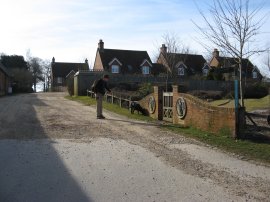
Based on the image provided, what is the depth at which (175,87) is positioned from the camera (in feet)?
55.3

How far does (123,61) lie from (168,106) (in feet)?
167

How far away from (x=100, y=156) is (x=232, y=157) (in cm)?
305

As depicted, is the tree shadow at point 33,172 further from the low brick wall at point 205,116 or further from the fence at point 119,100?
the fence at point 119,100

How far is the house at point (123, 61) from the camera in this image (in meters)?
67.0

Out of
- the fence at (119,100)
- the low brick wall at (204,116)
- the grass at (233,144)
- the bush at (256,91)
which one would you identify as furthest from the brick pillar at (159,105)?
the bush at (256,91)

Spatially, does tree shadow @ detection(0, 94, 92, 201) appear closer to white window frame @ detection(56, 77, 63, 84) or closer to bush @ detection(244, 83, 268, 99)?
bush @ detection(244, 83, 268, 99)

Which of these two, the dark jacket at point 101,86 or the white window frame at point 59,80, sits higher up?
the white window frame at point 59,80

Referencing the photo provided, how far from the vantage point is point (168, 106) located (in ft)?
58.5

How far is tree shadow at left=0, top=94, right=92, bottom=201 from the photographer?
668cm

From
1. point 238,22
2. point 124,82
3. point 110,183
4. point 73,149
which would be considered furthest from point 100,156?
point 124,82

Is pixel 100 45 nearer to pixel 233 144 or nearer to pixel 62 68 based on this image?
pixel 62 68

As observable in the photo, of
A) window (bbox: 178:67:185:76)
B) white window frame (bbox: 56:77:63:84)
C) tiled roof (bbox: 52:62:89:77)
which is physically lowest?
white window frame (bbox: 56:77:63:84)

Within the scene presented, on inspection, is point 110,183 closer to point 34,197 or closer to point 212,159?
point 34,197

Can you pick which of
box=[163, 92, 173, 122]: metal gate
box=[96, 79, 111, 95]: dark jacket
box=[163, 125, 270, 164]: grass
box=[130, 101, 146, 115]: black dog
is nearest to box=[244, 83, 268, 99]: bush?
box=[130, 101, 146, 115]: black dog
